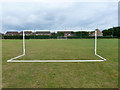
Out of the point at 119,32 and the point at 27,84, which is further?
the point at 119,32

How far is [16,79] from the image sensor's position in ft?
8.57

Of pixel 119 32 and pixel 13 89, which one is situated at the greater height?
pixel 119 32

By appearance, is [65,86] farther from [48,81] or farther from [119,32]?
[119,32]

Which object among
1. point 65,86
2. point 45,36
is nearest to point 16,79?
point 65,86

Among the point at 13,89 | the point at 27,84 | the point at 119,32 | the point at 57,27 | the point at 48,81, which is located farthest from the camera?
the point at 119,32

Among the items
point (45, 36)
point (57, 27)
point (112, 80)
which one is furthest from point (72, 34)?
point (112, 80)

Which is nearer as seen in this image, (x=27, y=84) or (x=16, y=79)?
(x=27, y=84)

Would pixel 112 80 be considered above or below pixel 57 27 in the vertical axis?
below

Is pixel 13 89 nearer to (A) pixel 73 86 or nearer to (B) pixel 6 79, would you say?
(B) pixel 6 79

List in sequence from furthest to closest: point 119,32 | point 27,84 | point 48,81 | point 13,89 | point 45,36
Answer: point 119,32
point 45,36
point 48,81
point 27,84
point 13,89

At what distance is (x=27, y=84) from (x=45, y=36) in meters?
42.5

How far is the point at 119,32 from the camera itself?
4762 centimetres

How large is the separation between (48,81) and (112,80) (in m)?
2.02

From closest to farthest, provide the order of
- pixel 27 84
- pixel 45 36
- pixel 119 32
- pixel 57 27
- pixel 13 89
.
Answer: pixel 13 89 → pixel 27 84 → pixel 57 27 → pixel 45 36 → pixel 119 32
